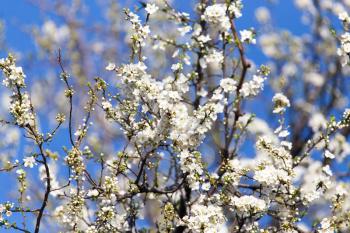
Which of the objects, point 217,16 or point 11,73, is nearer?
point 11,73

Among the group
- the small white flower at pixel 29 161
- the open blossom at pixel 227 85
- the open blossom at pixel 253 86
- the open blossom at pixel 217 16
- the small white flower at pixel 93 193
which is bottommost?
the small white flower at pixel 93 193

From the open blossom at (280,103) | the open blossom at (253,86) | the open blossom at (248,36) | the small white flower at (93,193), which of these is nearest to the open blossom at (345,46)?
the open blossom at (280,103)

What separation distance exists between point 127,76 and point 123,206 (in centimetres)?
128

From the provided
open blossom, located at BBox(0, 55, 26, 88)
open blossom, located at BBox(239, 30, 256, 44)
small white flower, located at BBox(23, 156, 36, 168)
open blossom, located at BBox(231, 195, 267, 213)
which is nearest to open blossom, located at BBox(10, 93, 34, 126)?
open blossom, located at BBox(0, 55, 26, 88)

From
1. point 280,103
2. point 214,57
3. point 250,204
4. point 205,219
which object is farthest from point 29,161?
point 280,103

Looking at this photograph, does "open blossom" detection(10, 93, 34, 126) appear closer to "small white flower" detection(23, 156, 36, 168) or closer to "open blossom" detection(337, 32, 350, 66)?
"small white flower" detection(23, 156, 36, 168)

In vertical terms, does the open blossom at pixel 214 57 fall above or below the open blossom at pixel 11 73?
above

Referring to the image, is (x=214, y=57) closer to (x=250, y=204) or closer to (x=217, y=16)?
(x=217, y=16)

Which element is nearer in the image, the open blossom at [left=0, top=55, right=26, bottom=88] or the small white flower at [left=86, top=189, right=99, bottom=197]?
the open blossom at [left=0, top=55, right=26, bottom=88]

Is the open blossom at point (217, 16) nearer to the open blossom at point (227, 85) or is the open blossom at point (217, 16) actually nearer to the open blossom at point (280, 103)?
the open blossom at point (227, 85)

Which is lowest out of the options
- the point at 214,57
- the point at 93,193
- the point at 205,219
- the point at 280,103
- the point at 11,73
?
the point at 205,219

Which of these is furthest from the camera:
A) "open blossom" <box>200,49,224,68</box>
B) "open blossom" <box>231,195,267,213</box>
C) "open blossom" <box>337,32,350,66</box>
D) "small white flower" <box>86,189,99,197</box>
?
"open blossom" <box>200,49,224,68</box>

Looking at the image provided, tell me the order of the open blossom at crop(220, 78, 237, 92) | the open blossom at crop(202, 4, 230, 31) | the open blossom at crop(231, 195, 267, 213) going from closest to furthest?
1. the open blossom at crop(231, 195, 267, 213)
2. the open blossom at crop(220, 78, 237, 92)
3. the open blossom at crop(202, 4, 230, 31)

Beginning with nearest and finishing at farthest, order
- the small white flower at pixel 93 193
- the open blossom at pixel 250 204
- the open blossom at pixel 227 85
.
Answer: the open blossom at pixel 250 204 → the small white flower at pixel 93 193 → the open blossom at pixel 227 85
